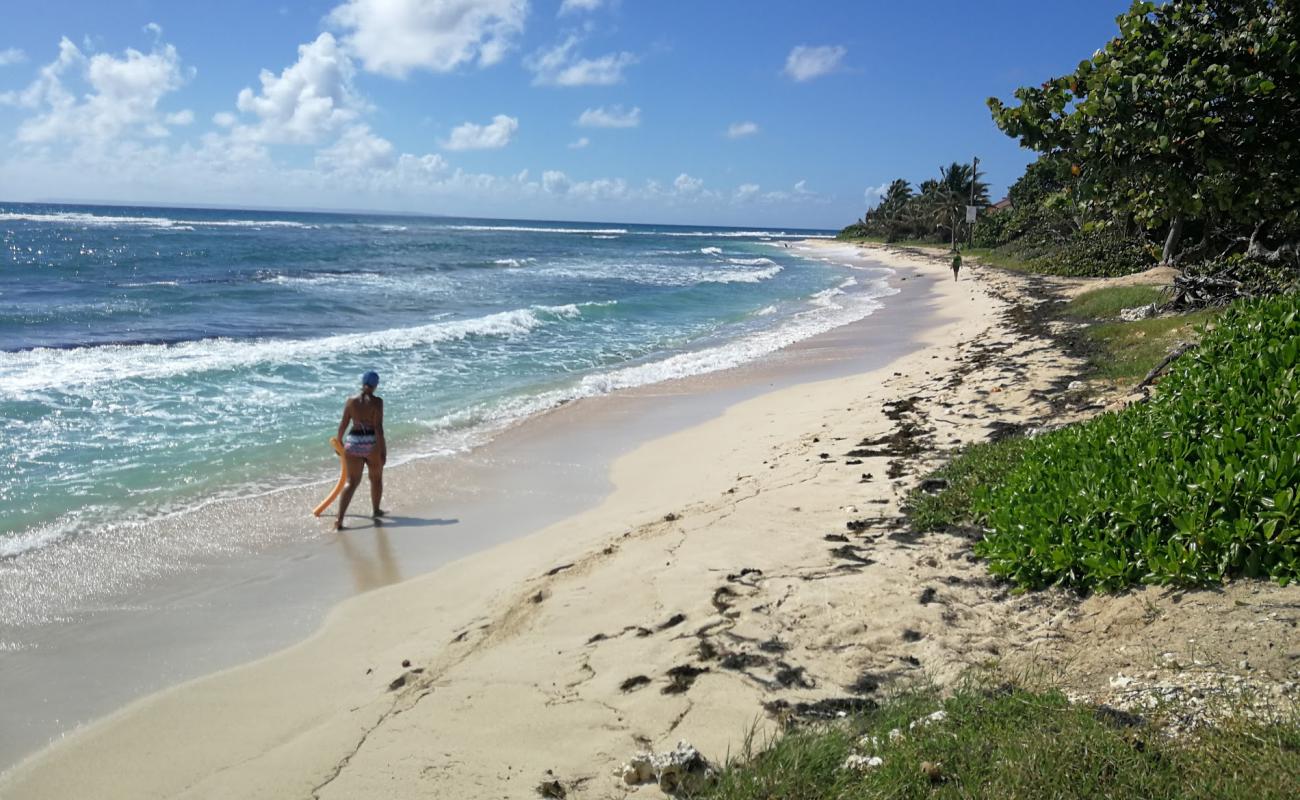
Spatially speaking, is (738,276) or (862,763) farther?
(738,276)

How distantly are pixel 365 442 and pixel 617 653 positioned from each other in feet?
15.8

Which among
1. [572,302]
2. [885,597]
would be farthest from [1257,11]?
[572,302]

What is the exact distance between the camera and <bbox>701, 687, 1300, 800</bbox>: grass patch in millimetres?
2672

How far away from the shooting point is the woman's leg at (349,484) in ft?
26.0

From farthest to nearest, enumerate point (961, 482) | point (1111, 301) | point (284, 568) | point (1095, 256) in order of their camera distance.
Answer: point (1095, 256)
point (1111, 301)
point (284, 568)
point (961, 482)

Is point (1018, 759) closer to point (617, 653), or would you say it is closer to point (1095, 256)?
point (617, 653)

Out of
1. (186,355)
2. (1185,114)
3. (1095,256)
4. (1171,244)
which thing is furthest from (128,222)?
(1185,114)

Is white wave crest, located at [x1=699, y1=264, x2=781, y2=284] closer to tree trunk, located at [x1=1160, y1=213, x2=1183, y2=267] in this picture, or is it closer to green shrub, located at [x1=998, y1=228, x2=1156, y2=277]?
green shrub, located at [x1=998, y1=228, x2=1156, y2=277]

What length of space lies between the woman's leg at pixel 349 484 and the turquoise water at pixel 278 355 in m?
1.39

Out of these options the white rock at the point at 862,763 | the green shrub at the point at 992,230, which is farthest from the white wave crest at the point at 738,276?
the white rock at the point at 862,763

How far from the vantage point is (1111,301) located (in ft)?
61.1

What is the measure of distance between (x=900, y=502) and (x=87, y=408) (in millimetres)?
12163

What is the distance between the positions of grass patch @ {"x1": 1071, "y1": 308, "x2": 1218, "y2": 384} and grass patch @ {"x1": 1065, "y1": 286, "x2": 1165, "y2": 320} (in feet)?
7.91

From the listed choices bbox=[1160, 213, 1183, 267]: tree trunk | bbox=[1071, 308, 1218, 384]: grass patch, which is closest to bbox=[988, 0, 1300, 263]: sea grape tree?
bbox=[1071, 308, 1218, 384]: grass patch
